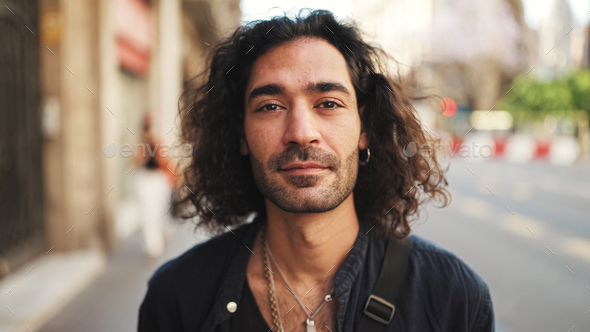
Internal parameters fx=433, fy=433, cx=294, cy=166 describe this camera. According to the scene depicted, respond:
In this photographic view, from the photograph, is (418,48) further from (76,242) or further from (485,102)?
(76,242)

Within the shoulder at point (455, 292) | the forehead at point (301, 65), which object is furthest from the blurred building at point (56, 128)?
the shoulder at point (455, 292)

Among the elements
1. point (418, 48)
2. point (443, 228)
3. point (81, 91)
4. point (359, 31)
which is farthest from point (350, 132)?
point (418, 48)

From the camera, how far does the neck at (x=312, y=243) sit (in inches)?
71.2

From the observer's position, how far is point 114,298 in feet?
14.7

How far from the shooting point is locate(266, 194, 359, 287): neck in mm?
1808

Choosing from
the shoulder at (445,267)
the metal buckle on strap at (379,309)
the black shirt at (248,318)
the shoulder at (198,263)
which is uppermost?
the shoulder at (445,267)

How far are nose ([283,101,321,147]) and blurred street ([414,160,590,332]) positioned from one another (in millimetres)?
2965

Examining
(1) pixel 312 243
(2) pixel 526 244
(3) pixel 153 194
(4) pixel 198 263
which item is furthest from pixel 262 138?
(2) pixel 526 244

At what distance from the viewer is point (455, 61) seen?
2856cm

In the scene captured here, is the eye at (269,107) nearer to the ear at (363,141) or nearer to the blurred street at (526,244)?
the ear at (363,141)

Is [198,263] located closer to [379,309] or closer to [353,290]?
[353,290]

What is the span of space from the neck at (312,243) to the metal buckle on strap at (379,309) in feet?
0.79

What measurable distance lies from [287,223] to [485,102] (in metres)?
43.6

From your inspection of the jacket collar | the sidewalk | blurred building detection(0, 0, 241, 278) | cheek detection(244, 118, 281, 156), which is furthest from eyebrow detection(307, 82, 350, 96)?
blurred building detection(0, 0, 241, 278)
